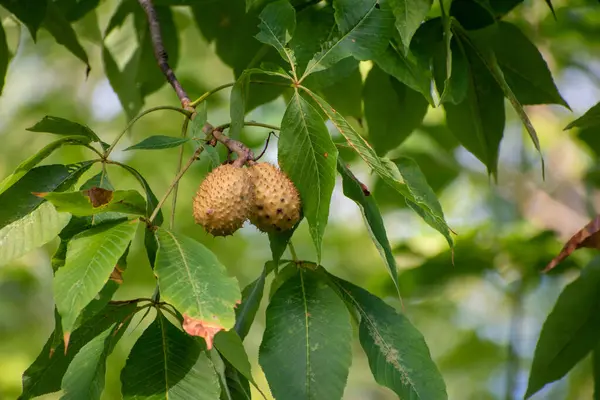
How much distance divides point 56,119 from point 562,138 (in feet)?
14.0

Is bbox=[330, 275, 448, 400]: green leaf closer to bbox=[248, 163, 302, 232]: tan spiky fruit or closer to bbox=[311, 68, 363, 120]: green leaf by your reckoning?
bbox=[248, 163, 302, 232]: tan spiky fruit

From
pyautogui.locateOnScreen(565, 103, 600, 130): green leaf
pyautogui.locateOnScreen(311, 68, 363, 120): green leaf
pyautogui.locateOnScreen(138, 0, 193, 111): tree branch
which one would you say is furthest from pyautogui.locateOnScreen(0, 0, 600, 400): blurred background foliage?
pyautogui.locateOnScreen(565, 103, 600, 130): green leaf

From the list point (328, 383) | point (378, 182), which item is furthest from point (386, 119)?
point (328, 383)

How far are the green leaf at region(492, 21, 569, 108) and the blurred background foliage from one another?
260 millimetres

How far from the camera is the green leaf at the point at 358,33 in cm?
140

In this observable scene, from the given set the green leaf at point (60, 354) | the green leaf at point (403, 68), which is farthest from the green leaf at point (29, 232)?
the green leaf at point (403, 68)

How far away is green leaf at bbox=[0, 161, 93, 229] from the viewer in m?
1.27

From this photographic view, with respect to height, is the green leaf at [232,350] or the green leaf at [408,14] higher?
the green leaf at [408,14]

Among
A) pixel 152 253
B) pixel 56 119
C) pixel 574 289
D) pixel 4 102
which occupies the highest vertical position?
pixel 56 119

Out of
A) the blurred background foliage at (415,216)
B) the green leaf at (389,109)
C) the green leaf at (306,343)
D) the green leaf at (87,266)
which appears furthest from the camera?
the blurred background foliage at (415,216)

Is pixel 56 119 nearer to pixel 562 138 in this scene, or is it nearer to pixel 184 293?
pixel 184 293

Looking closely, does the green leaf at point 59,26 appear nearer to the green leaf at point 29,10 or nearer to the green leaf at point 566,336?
the green leaf at point 29,10

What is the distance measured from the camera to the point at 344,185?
134cm

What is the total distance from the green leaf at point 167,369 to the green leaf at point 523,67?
99 centimetres
